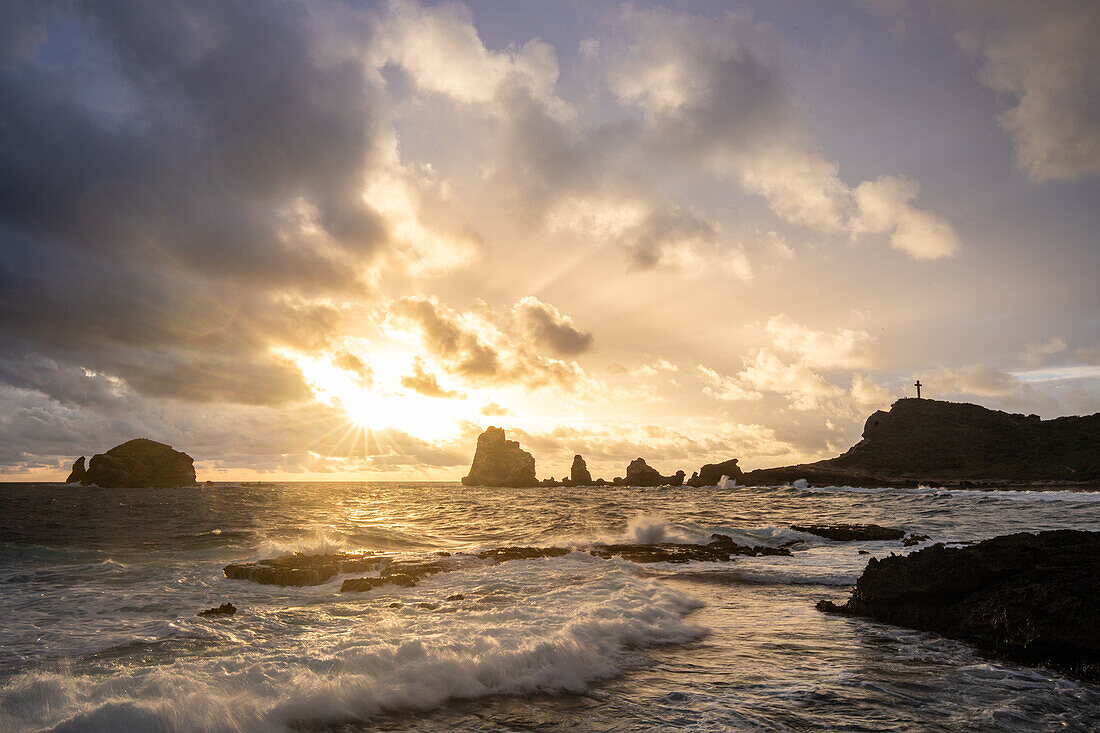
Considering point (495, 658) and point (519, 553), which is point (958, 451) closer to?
point (519, 553)

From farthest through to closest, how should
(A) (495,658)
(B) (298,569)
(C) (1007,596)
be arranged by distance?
(B) (298,569)
(C) (1007,596)
(A) (495,658)

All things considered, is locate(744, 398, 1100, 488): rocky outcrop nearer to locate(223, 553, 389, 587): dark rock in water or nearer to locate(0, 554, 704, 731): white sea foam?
locate(0, 554, 704, 731): white sea foam

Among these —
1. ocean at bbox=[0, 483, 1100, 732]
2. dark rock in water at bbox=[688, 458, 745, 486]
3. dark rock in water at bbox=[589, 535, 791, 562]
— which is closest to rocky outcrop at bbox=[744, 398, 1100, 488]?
dark rock in water at bbox=[688, 458, 745, 486]

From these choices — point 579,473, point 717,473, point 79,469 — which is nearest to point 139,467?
point 79,469

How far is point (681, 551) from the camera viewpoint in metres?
28.1

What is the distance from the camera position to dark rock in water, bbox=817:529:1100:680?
31.3 feet

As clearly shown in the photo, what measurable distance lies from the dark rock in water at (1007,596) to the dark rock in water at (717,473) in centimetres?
13048

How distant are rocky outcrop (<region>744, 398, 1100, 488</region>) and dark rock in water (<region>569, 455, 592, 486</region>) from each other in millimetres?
57157

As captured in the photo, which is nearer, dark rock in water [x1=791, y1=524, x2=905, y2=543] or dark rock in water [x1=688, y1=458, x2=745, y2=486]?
dark rock in water [x1=791, y1=524, x2=905, y2=543]

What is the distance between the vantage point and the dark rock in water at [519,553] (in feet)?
83.2

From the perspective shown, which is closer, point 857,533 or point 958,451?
point 857,533

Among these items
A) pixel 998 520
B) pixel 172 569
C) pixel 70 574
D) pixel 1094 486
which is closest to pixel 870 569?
pixel 172 569

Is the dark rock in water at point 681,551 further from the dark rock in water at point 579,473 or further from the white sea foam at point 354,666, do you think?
the dark rock in water at point 579,473

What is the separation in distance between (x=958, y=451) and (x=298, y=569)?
13305 centimetres
